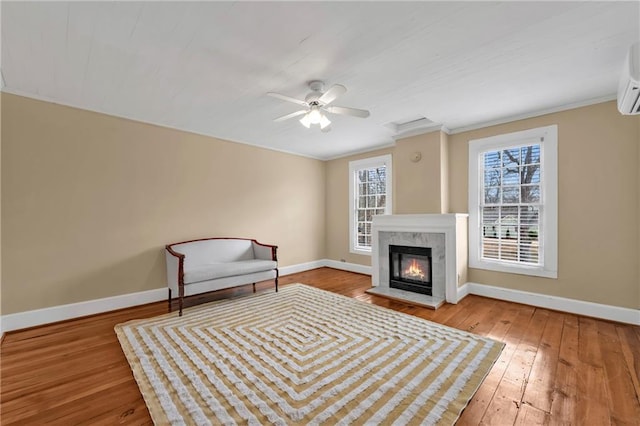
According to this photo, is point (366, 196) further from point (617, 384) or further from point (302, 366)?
point (617, 384)

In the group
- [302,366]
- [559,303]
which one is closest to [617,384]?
[559,303]

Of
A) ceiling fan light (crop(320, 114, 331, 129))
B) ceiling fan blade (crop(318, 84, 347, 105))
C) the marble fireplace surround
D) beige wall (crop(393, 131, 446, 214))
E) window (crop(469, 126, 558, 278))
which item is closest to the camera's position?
ceiling fan blade (crop(318, 84, 347, 105))

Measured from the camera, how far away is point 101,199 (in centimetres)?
338

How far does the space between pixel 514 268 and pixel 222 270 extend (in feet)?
13.1

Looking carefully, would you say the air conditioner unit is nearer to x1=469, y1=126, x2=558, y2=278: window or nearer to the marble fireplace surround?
x1=469, y1=126, x2=558, y2=278: window

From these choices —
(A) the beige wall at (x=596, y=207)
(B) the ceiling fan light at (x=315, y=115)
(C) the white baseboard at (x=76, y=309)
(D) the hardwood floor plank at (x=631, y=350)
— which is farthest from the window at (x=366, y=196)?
(C) the white baseboard at (x=76, y=309)

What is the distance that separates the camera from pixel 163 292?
Answer: 384 centimetres

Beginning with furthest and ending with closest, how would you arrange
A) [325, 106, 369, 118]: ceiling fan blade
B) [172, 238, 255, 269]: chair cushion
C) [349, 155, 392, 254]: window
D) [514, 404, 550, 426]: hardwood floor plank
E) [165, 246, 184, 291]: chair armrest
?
[349, 155, 392, 254]: window < [172, 238, 255, 269]: chair cushion < [165, 246, 184, 291]: chair armrest < [325, 106, 369, 118]: ceiling fan blade < [514, 404, 550, 426]: hardwood floor plank

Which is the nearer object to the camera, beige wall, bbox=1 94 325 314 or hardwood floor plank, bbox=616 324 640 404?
hardwood floor plank, bbox=616 324 640 404

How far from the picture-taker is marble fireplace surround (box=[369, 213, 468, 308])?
12.0ft

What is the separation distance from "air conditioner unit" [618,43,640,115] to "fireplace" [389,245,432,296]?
245cm

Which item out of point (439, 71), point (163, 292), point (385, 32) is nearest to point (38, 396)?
point (163, 292)

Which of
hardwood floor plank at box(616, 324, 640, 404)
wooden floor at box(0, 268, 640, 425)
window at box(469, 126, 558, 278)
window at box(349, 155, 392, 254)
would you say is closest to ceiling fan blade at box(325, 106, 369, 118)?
window at box(469, 126, 558, 278)

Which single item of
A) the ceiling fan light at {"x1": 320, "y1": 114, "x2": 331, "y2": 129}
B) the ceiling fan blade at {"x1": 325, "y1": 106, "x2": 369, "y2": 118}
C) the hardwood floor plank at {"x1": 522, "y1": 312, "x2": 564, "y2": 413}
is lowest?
the hardwood floor plank at {"x1": 522, "y1": 312, "x2": 564, "y2": 413}
